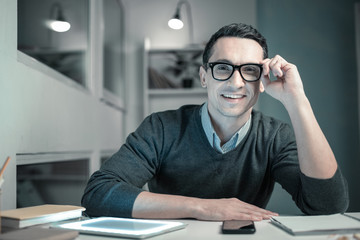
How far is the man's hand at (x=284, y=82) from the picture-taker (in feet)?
4.52

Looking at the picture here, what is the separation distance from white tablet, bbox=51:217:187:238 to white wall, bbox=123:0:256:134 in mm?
2960

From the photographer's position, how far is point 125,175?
1.36 metres

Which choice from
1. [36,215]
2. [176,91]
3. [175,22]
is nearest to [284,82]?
[36,215]

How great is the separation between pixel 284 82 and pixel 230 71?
0.21 m

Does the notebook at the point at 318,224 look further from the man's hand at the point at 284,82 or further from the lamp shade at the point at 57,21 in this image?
the lamp shade at the point at 57,21

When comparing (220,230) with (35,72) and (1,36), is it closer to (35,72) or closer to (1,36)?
(1,36)

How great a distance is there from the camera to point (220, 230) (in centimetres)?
94

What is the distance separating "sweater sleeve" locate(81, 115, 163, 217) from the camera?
3.82 ft

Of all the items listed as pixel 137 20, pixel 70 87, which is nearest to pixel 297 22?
pixel 137 20

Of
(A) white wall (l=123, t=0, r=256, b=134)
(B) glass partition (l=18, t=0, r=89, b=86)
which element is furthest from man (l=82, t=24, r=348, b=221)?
(A) white wall (l=123, t=0, r=256, b=134)

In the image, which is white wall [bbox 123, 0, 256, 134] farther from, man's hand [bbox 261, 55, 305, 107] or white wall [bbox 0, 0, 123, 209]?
man's hand [bbox 261, 55, 305, 107]

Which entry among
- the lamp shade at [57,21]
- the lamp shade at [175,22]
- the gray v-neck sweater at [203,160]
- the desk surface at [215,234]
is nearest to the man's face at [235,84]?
the gray v-neck sweater at [203,160]

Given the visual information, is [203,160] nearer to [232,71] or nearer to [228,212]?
[232,71]

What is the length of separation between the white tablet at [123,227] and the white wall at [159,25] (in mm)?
2960
